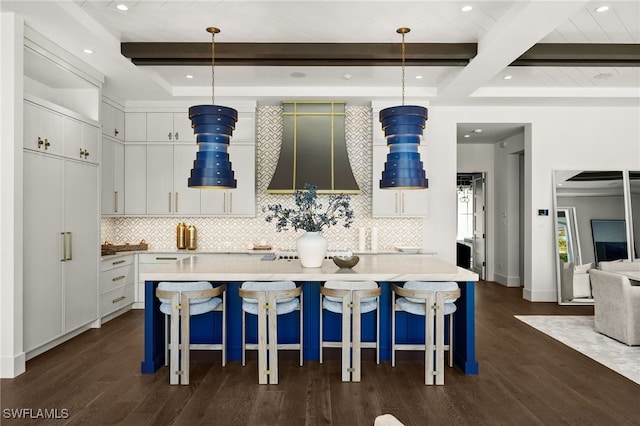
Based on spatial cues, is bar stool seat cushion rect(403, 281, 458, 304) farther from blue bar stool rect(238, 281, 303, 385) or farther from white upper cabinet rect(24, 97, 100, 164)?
white upper cabinet rect(24, 97, 100, 164)

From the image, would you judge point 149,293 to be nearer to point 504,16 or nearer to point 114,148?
point 114,148

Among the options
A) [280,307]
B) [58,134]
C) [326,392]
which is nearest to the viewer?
[326,392]

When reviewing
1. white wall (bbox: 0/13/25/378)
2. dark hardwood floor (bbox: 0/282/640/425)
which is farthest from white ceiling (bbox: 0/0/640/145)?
dark hardwood floor (bbox: 0/282/640/425)

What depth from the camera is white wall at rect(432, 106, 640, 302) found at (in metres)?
6.48

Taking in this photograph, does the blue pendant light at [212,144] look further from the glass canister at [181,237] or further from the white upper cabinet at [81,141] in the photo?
the glass canister at [181,237]

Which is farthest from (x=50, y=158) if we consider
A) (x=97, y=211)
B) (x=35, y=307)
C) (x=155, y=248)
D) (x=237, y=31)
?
(x=155, y=248)

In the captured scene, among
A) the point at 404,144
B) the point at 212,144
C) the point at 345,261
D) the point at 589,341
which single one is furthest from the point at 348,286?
the point at 589,341

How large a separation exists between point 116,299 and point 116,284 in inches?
7.6

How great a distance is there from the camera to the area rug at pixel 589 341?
3.78 meters

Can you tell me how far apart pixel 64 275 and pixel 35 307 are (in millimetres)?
Result: 511

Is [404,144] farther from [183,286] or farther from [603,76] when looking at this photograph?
[603,76]

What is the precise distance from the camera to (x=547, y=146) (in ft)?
21.6

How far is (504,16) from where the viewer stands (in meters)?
3.76

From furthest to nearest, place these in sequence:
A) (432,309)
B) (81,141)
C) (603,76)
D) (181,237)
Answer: (181,237)
(603,76)
(81,141)
(432,309)
